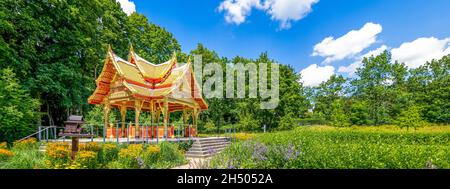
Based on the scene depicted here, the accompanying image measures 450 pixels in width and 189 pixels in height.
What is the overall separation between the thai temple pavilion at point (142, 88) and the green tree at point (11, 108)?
3.46 m

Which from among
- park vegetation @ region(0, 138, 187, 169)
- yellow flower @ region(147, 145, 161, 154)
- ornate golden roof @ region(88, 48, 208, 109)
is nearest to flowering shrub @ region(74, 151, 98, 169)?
park vegetation @ region(0, 138, 187, 169)

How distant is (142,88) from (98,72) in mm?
14198

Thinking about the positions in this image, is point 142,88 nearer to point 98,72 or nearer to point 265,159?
point 265,159

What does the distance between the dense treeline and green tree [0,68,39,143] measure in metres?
0.04

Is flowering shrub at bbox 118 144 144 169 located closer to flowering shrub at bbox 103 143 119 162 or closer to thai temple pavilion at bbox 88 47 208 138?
flowering shrub at bbox 103 143 119 162

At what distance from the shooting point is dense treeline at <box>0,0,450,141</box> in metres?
16.4

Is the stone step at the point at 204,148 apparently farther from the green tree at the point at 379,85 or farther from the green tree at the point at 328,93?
the green tree at the point at 328,93

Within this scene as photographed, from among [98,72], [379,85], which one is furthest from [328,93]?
[98,72]

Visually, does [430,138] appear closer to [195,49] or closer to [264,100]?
[264,100]

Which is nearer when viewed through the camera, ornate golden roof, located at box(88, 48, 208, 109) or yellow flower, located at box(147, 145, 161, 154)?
yellow flower, located at box(147, 145, 161, 154)

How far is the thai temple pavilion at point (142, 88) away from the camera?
1495 cm

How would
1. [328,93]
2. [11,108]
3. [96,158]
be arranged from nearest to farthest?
[96,158] → [11,108] → [328,93]

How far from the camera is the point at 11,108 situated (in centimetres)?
1248

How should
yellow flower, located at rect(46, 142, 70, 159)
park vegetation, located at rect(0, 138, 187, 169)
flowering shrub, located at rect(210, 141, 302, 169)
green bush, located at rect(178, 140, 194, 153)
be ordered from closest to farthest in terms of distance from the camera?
flowering shrub, located at rect(210, 141, 302, 169)
park vegetation, located at rect(0, 138, 187, 169)
yellow flower, located at rect(46, 142, 70, 159)
green bush, located at rect(178, 140, 194, 153)
